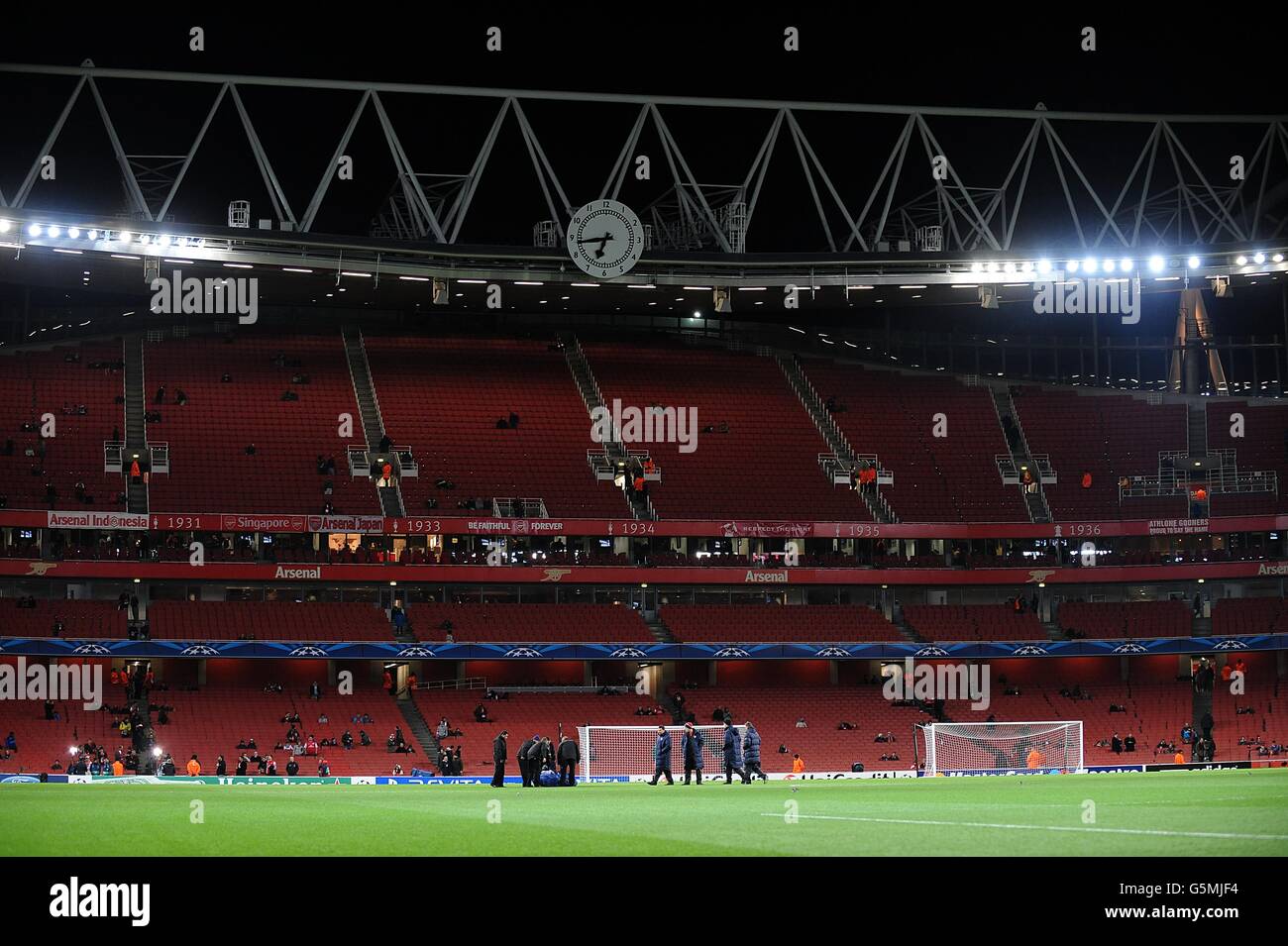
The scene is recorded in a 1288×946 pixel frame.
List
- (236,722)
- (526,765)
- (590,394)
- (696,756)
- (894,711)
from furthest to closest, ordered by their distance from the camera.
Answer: (590,394) → (894,711) → (236,722) → (696,756) → (526,765)

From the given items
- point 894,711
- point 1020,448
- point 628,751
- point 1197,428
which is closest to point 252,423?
point 628,751

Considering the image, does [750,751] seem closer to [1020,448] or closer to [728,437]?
[728,437]

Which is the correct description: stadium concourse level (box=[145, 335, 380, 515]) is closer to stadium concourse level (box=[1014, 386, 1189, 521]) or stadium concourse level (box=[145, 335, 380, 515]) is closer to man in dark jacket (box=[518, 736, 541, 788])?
man in dark jacket (box=[518, 736, 541, 788])

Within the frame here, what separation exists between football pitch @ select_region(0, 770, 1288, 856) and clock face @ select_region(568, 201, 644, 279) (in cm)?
2565

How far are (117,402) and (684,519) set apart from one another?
23.4 metres

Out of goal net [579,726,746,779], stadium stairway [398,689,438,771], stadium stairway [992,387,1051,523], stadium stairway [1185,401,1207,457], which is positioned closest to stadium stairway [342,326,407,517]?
stadium stairway [398,689,438,771]

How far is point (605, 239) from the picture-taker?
48219 millimetres

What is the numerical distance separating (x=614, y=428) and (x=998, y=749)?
23.4 m

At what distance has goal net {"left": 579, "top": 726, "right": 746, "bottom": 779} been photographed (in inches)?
1566

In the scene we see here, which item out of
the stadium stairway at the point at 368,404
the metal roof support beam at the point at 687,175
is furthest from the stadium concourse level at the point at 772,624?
the metal roof support beam at the point at 687,175

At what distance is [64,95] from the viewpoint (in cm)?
4828

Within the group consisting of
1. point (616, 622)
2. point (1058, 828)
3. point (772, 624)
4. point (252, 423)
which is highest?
point (252, 423)

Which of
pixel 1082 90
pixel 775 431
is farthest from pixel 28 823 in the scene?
pixel 775 431
